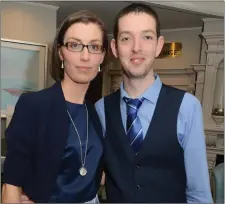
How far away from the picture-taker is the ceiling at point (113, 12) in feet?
7.52

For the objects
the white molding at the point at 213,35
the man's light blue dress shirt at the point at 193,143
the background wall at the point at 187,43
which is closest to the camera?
the man's light blue dress shirt at the point at 193,143

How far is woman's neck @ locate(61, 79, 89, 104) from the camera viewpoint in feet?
2.35

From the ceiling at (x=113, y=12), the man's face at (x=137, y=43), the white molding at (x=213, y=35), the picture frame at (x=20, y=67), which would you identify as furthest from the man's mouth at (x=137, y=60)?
the white molding at (x=213, y=35)

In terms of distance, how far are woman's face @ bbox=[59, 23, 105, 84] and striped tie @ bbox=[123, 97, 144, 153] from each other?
15 centimetres

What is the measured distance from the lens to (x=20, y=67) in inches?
80.2

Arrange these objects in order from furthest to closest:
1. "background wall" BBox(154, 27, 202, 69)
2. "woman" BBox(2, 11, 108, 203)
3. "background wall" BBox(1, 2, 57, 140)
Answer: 1. "background wall" BBox(154, 27, 202, 69)
2. "background wall" BBox(1, 2, 57, 140)
3. "woman" BBox(2, 11, 108, 203)

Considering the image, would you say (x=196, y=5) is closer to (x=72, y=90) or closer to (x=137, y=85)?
(x=137, y=85)

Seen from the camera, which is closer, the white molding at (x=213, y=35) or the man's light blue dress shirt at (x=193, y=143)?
the man's light blue dress shirt at (x=193, y=143)

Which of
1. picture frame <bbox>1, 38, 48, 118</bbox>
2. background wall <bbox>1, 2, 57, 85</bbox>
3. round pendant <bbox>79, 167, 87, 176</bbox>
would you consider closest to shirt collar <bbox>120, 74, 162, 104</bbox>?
round pendant <bbox>79, 167, 87, 176</bbox>

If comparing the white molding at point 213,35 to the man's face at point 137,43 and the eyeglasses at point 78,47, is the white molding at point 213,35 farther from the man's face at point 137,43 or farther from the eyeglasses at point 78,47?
the eyeglasses at point 78,47

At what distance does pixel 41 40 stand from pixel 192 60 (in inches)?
74.1

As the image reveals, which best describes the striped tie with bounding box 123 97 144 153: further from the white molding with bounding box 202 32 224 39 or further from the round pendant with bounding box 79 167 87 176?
the white molding with bounding box 202 32 224 39

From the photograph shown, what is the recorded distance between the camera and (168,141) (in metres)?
0.75

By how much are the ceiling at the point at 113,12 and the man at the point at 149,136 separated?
1184mm
